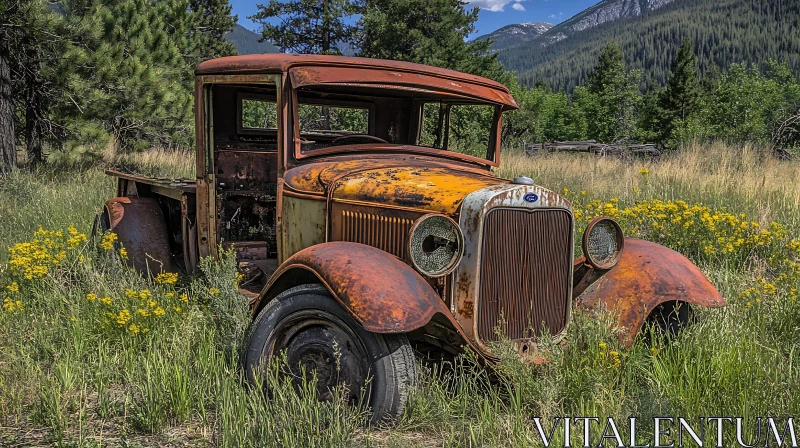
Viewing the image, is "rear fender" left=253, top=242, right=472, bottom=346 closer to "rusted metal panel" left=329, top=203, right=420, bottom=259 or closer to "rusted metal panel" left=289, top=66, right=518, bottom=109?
"rusted metal panel" left=329, top=203, right=420, bottom=259

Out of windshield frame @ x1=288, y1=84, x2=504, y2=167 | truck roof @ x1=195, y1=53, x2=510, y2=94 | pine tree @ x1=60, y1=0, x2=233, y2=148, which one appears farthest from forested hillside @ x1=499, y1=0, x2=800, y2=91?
truck roof @ x1=195, y1=53, x2=510, y2=94

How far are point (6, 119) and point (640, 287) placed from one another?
9723mm

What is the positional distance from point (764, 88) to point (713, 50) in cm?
10369

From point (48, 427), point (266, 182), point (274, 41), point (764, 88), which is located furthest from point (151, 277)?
point (764, 88)

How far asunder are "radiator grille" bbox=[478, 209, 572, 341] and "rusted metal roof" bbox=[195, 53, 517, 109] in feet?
4.36

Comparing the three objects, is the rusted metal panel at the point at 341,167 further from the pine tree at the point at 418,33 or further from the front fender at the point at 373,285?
the pine tree at the point at 418,33

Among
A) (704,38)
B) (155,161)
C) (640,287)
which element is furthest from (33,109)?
(704,38)

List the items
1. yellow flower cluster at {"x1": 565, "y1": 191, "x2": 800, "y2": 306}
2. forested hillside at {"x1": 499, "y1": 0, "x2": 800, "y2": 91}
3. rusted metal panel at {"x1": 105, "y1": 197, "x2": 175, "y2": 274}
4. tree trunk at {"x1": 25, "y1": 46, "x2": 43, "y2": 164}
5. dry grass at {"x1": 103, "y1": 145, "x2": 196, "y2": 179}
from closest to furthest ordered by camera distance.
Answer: rusted metal panel at {"x1": 105, "y1": 197, "x2": 175, "y2": 274}, yellow flower cluster at {"x1": 565, "y1": 191, "x2": 800, "y2": 306}, tree trunk at {"x1": 25, "y1": 46, "x2": 43, "y2": 164}, dry grass at {"x1": 103, "y1": 145, "x2": 196, "y2": 179}, forested hillside at {"x1": 499, "y1": 0, "x2": 800, "y2": 91}

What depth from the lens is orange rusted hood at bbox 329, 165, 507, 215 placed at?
3217 millimetres

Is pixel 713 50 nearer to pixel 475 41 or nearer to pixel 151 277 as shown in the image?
pixel 475 41

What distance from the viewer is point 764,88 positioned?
108 feet

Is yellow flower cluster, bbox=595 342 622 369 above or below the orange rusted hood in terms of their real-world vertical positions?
below

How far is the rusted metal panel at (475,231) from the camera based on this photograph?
120 inches

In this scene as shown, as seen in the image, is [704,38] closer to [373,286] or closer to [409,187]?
[409,187]
